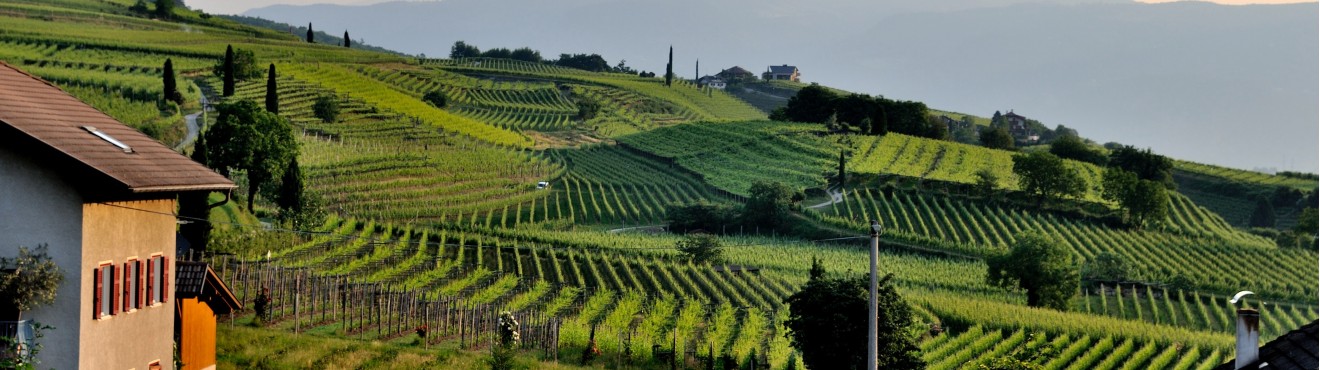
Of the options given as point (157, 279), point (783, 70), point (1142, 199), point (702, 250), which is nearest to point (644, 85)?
point (783, 70)

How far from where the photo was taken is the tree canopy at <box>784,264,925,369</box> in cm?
2150

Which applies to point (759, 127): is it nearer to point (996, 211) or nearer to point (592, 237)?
point (996, 211)

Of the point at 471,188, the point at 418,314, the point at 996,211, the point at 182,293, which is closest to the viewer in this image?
the point at 182,293

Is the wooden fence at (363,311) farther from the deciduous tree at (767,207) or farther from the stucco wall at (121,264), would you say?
the deciduous tree at (767,207)

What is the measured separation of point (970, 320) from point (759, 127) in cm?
4583

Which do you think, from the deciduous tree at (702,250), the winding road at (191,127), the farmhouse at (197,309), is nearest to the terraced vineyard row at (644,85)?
the winding road at (191,127)

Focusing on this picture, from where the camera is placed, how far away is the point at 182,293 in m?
15.2

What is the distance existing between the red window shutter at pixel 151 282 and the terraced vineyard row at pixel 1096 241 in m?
38.2

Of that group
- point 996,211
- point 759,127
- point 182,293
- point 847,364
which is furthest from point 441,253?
point 759,127

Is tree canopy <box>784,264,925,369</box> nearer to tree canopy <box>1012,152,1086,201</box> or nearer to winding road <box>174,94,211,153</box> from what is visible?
Result: winding road <box>174,94,211,153</box>

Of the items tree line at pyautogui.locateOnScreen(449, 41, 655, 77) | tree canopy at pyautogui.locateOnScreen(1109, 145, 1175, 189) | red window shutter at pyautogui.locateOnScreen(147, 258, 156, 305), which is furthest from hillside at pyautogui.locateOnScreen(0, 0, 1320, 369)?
tree line at pyautogui.locateOnScreen(449, 41, 655, 77)

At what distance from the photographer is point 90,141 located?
490 inches

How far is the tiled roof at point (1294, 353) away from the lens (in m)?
6.63

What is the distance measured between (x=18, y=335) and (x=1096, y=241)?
4716cm
